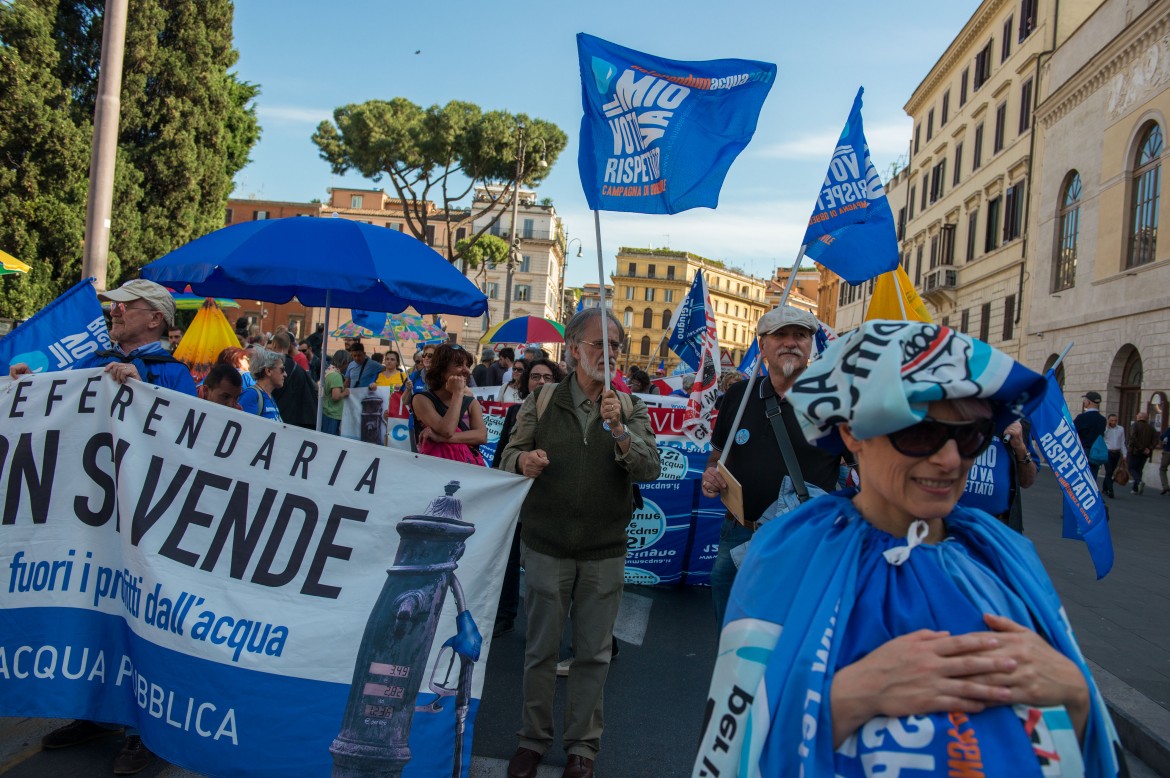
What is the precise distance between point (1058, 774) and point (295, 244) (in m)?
5.13

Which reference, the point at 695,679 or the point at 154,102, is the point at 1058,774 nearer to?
the point at 695,679

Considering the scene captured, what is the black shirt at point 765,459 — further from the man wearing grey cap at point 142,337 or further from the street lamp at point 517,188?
the street lamp at point 517,188

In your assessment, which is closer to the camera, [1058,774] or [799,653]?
[1058,774]

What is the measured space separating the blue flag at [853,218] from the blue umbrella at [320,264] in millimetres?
2279

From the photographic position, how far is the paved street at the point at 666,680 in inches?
155

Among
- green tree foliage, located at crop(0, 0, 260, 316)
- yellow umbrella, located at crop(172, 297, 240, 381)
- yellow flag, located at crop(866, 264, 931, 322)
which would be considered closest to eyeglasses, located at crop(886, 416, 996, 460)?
yellow flag, located at crop(866, 264, 931, 322)

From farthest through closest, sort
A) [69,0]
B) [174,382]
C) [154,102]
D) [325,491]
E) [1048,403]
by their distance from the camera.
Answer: [154,102] < [69,0] < [1048,403] < [174,382] < [325,491]

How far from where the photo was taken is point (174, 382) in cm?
420

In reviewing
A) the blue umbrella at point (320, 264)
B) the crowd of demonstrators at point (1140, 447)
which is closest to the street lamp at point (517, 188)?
the crowd of demonstrators at point (1140, 447)

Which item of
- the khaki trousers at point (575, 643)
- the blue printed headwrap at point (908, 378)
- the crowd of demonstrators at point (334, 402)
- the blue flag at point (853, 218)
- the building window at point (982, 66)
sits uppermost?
the building window at point (982, 66)

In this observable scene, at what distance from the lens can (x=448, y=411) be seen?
546cm

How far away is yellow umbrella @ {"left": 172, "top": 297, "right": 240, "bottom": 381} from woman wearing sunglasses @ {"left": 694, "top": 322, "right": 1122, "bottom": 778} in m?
8.14

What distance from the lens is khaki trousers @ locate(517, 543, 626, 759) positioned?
3.80 m

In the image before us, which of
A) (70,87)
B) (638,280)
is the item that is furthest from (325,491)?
(638,280)
